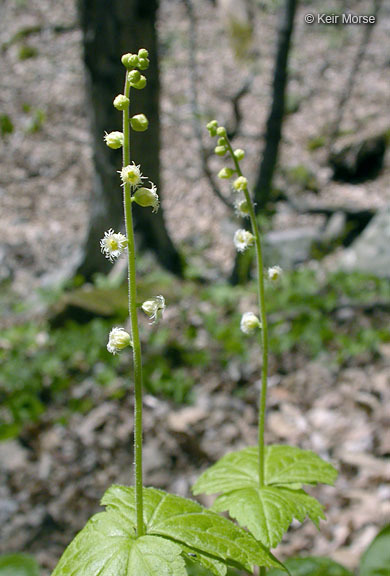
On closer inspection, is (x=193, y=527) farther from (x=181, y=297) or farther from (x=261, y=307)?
(x=181, y=297)

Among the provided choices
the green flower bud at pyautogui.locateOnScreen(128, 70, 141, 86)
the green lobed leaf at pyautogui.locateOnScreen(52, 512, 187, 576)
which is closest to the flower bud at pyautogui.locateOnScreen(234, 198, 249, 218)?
the green flower bud at pyautogui.locateOnScreen(128, 70, 141, 86)

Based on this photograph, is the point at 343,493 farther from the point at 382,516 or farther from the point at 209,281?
the point at 209,281

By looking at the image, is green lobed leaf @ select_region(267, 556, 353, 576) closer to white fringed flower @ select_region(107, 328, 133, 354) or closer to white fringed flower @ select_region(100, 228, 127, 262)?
white fringed flower @ select_region(107, 328, 133, 354)

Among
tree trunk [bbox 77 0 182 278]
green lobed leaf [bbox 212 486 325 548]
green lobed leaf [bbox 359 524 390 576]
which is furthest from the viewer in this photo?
tree trunk [bbox 77 0 182 278]

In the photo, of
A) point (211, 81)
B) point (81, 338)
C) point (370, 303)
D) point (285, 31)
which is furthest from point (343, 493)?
point (211, 81)

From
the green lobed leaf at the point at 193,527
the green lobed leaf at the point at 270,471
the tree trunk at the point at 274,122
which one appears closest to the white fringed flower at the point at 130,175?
the green lobed leaf at the point at 193,527

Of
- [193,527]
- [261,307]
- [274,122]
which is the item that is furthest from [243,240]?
[274,122]
